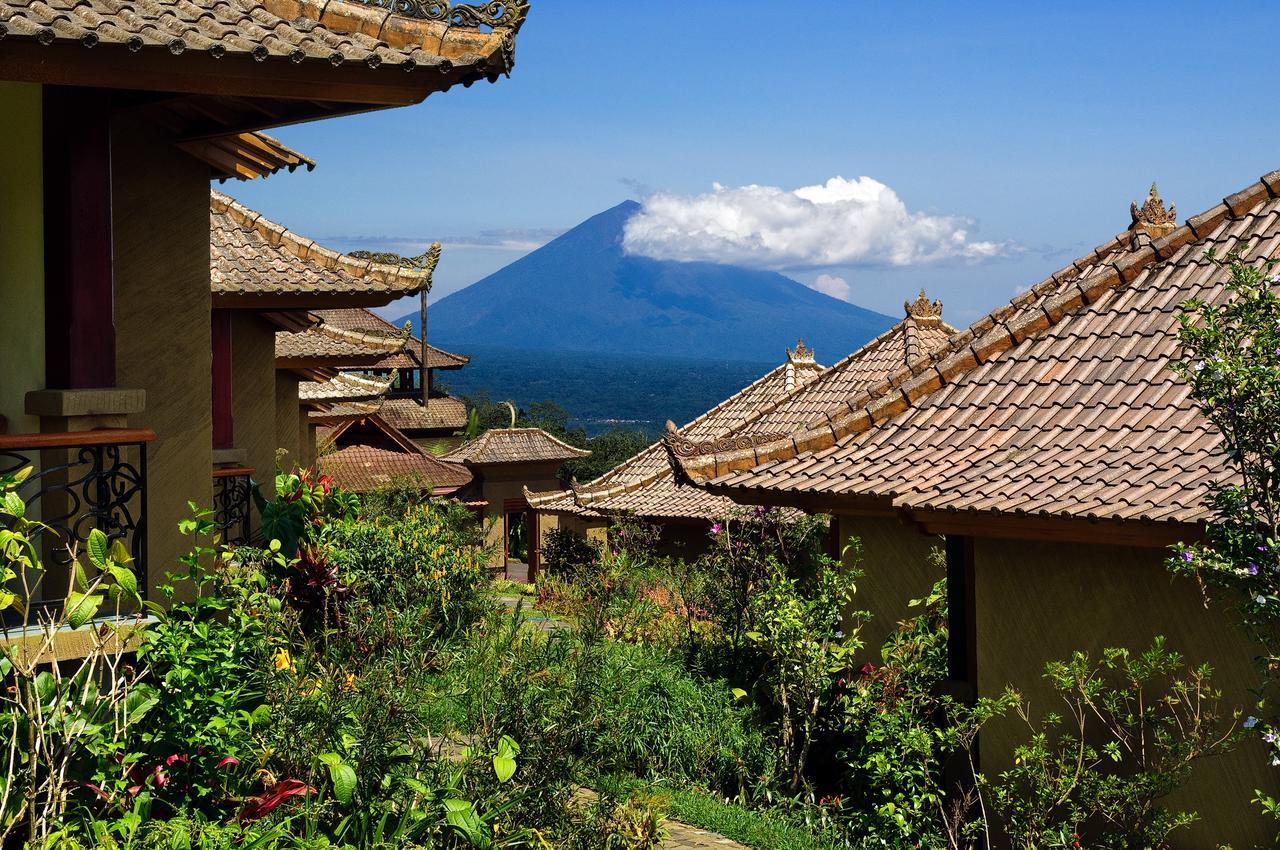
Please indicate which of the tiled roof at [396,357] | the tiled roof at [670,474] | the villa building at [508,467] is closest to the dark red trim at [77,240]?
the tiled roof at [670,474]

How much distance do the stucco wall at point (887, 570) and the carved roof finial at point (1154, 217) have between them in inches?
137

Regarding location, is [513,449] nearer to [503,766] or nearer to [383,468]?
[383,468]

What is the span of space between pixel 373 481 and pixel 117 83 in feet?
→ 103

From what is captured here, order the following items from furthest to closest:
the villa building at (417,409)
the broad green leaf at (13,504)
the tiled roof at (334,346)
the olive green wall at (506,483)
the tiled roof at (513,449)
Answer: the villa building at (417,409)
the olive green wall at (506,483)
the tiled roof at (513,449)
the tiled roof at (334,346)
the broad green leaf at (13,504)

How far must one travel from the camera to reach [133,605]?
7.30 m

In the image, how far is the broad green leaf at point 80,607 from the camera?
5.96 metres

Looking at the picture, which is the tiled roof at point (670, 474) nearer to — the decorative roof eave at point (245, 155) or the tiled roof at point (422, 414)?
the decorative roof eave at point (245, 155)

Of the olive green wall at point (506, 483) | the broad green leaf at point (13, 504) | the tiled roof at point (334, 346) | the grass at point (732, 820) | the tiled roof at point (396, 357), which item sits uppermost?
the tiled roof at point (396, 357)

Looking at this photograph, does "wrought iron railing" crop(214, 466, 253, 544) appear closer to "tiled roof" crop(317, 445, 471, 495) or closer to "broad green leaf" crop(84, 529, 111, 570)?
"broad green leaf" crop(84, 529, 111, 570)

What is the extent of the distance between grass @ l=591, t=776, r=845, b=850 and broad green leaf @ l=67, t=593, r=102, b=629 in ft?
12.7

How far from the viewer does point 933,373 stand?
10.8 m

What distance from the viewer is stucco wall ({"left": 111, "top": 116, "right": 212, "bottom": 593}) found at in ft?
27.2

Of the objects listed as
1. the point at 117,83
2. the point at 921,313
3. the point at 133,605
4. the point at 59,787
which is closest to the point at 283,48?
the point at 117,83

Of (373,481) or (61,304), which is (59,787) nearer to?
(61,304)
